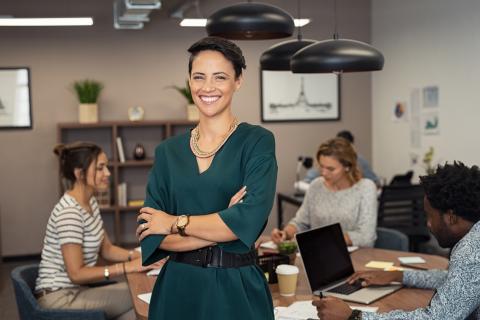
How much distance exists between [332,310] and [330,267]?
0.60 metres

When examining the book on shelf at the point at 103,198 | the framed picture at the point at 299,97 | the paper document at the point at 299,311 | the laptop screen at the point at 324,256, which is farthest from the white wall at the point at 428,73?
the paper document at the point at 299,311

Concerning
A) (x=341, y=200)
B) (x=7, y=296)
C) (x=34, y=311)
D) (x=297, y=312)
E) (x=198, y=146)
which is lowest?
(x=7, y=296)

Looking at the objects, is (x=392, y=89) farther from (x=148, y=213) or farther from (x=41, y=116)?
(x=148, y=213)

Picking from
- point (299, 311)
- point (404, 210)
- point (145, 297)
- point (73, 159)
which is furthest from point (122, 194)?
point (299, 311)

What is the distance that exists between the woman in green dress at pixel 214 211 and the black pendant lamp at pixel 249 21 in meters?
1.14

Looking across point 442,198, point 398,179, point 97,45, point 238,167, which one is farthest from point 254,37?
point 97,45

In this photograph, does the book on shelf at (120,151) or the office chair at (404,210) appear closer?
the office chair at (404,210)

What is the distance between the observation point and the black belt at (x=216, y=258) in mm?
1685

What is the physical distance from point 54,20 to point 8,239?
103 inches

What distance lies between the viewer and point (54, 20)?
19.8 feet

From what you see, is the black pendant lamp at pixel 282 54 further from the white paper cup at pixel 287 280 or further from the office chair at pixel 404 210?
the office chair at pixel 404 210

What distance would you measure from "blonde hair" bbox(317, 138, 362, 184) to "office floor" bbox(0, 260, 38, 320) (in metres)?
2.79

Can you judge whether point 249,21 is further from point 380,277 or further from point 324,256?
point 380,277

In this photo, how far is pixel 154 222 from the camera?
1.72 metres
